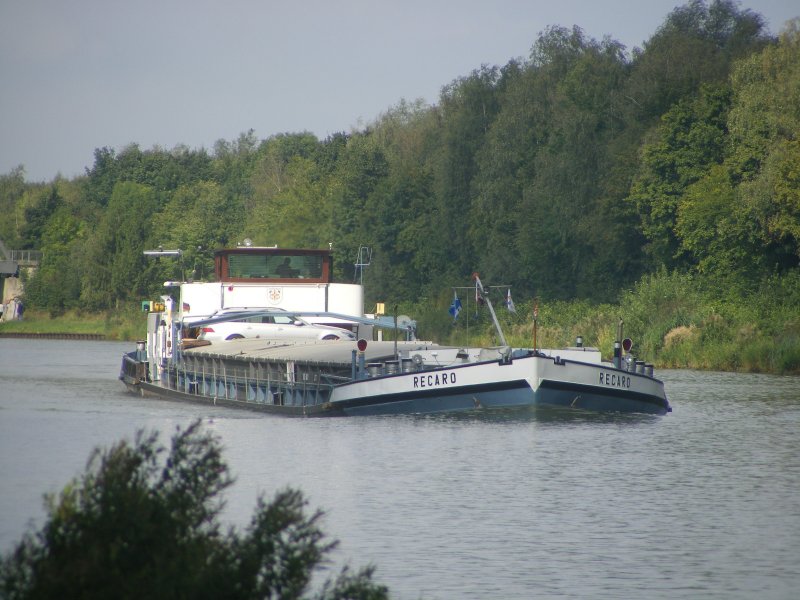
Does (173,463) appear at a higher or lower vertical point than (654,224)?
lower

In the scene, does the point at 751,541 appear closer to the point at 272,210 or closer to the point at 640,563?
the point at 640,563

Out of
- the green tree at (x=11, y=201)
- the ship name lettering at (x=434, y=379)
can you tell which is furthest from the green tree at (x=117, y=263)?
the ship name lettering at (x=434, y=379)

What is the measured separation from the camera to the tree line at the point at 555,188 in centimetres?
5244

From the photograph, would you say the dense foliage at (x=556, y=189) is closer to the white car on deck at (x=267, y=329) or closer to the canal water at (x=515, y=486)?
the white car on deck at (x=267, y=329)

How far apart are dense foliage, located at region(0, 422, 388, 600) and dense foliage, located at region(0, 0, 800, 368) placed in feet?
82.5

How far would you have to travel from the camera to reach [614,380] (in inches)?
1062

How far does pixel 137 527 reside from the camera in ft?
27.4

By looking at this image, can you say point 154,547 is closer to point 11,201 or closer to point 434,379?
point 434,379

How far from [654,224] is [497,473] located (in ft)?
133

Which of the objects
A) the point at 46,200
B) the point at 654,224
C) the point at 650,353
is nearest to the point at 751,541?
the point at 650,353

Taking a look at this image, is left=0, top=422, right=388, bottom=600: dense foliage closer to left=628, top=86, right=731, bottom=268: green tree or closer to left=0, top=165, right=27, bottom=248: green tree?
left=628, top=86, right=731, bottom=268: green tree

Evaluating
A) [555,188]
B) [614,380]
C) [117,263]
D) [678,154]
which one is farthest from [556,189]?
[117,263]

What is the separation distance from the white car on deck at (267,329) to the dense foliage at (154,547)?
24.0m

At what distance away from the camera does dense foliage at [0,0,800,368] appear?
5247 cm
